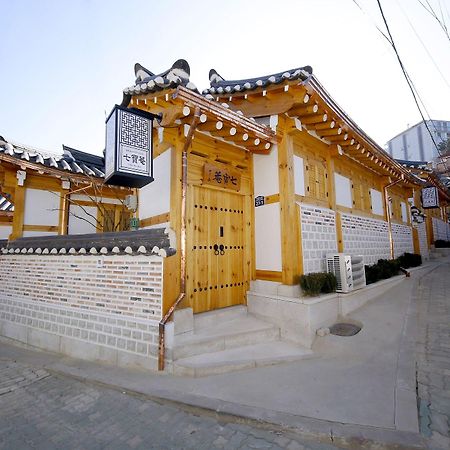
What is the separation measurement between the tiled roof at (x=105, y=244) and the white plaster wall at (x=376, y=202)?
27.5 feet

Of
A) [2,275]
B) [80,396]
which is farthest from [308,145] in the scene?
[2,275]

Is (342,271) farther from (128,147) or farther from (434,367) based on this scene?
(128,147)

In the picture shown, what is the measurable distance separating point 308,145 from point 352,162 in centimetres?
273

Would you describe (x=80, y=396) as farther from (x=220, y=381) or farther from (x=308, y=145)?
(x=308, y=145)

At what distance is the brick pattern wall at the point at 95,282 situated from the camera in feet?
14.1

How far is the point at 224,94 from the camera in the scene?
6.25m

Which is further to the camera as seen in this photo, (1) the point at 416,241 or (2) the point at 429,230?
(2) the point at 429,230

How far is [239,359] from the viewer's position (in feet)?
13.9

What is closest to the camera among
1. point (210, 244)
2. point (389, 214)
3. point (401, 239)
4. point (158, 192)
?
point (210, 244)

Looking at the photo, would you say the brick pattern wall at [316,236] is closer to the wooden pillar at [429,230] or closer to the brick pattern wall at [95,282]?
the brick pattern wall at [95,282]

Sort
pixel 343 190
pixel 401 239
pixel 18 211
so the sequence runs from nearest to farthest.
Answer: pixel 343 190 → pixel 18 211 → pixel 401 239

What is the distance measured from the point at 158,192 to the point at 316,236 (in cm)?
389

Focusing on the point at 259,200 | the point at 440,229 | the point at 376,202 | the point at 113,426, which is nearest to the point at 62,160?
the point at 259,200

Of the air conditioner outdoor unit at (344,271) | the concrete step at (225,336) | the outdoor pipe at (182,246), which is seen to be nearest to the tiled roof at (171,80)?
the outdoor pipe at (182,246)
